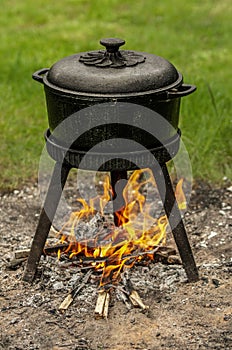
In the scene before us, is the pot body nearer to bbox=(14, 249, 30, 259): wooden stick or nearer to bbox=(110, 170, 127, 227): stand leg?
bbox=(110, 170, 127, 227): stand leg

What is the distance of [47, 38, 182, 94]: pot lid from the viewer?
2936mm

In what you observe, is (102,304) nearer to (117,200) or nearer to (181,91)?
(117,200)

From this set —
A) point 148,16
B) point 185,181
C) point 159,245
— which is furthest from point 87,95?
point 148,16

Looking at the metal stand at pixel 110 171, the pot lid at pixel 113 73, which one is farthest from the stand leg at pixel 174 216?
the pot lid at pixel 113 73

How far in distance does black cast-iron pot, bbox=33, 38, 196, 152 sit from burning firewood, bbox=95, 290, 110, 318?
2.76 feet

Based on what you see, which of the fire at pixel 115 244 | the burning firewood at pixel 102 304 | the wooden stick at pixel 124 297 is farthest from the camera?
the fire at pixel 115 244

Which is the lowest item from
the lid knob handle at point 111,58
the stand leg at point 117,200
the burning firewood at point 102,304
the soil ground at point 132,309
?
the soil ground at point 132,309

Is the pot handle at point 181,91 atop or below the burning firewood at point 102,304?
atop

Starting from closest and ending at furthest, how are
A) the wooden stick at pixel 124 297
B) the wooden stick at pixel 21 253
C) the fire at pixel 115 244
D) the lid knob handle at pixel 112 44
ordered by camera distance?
1. the lid knob handle at pixel 112 44
2. the wooden stick at pixel 124 297
3. the fire at pixel 115 244
4. the wooden stick at pixel 21 253

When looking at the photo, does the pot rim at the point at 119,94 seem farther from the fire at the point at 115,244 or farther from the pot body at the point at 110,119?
the fire at the point at 115,244

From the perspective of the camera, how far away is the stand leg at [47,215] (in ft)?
10.8

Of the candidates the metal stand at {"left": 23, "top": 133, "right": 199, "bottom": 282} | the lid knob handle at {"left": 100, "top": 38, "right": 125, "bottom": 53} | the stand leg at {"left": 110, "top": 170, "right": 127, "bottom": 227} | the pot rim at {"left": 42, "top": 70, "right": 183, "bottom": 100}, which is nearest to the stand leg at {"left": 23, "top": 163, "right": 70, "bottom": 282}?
the metal stand at {"left": 23, "top": 133, "right": 199, "bottom": 282}

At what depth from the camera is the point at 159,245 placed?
374 cm

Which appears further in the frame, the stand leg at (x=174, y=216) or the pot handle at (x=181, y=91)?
the stand leg at (x=174, y=216)
